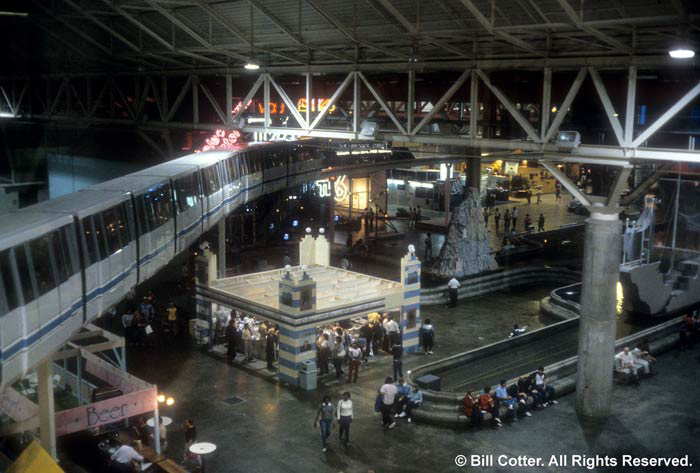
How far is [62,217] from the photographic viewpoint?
12.8 m

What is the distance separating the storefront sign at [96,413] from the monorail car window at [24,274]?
2.43m

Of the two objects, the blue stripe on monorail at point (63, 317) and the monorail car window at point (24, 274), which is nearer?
the blue stripe on monorail at point (63, 317)

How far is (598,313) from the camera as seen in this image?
17047 mm

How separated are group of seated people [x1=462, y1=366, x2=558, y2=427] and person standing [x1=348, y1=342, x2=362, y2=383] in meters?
3.43

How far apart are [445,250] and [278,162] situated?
8028 mm

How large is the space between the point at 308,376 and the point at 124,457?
6.78 metres

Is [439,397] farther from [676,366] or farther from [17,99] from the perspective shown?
[17,99]

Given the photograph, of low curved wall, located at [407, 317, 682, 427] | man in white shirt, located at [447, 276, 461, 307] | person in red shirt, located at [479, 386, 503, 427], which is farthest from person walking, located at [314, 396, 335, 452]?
man in white shirt, located at [447, 276, 461, 307]

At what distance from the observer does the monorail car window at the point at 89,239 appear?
44.8 feet

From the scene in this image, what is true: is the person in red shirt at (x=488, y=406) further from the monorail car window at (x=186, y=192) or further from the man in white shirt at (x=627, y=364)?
the monorail car window at (x=186, y=192)

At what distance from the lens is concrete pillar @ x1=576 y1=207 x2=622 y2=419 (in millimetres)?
16844

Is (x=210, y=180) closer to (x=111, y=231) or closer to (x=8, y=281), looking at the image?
(x=111, y=231)

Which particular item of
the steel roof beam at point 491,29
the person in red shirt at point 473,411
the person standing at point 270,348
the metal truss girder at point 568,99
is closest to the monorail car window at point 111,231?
the person standing at point 270,348

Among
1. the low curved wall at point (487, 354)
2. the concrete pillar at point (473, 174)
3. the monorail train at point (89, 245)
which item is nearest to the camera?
the monorail train at point (89, 245)
